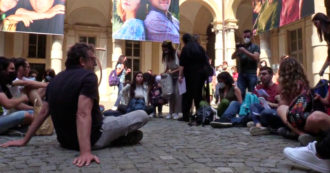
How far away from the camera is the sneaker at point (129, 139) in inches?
133

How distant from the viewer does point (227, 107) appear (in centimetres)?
557

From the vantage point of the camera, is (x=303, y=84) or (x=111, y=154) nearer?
(x=111, y=154)

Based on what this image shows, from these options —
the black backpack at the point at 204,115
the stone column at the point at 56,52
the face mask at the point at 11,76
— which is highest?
the stone column at the point at 56,52

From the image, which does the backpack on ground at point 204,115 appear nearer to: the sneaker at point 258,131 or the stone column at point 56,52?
the sneaker at point 258,131

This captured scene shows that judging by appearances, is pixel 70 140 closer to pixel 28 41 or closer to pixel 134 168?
pixel 134 168

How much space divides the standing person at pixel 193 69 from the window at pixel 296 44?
9422 mm

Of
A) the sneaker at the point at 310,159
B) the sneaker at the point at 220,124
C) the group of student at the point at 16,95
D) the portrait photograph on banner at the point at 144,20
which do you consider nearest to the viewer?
the sneaker at the point at 310,159

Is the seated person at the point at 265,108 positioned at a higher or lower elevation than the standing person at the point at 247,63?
lower

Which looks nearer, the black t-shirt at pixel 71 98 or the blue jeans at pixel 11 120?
the black t-shirt at pixel 71 98

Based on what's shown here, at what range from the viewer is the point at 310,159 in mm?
2373

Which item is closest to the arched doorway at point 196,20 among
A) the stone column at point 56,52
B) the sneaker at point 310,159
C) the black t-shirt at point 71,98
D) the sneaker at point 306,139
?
the stone column at point 56,52

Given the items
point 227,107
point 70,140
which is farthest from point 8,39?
point 70,140

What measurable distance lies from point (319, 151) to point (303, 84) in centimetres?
161

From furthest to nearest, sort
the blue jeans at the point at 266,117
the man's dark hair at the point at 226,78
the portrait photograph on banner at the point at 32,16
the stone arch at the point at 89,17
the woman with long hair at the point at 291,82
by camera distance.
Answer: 1. the stone arch at the point at 89,17
2. the portrait photograph on banner at the point at 32,16
3. the man's dark hair at the point at 226,78
4. the blue jeans at the point at 266,117
5. the woman with long hair at the point at 291,82
